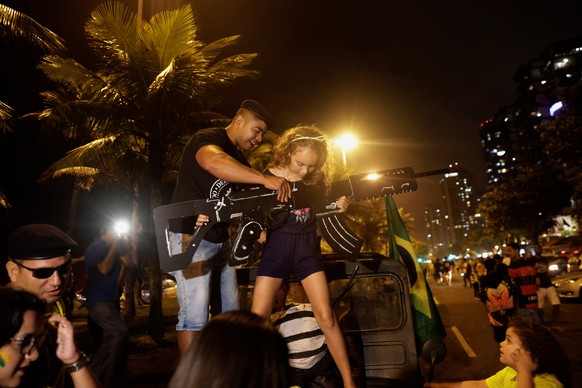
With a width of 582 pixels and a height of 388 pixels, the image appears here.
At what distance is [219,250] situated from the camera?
10.4 feet

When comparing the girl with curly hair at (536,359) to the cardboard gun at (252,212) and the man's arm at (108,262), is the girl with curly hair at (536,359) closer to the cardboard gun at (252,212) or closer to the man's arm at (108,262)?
the cardboard gun at (252,212)

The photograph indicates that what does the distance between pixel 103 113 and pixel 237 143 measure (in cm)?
900

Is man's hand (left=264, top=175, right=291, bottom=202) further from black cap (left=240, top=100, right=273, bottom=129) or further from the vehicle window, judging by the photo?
the vehicle window

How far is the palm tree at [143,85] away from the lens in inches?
415

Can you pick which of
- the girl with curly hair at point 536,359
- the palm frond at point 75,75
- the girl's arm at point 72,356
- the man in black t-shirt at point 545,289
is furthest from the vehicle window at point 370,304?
the man in black t-shirt at point 545,289

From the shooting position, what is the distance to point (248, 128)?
3373 mm

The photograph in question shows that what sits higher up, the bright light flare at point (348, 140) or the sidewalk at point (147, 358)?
the bright light flare at point (348, 140)

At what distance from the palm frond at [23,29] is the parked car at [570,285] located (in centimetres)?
1863

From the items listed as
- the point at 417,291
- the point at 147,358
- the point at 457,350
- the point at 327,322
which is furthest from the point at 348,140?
the point at 327,322

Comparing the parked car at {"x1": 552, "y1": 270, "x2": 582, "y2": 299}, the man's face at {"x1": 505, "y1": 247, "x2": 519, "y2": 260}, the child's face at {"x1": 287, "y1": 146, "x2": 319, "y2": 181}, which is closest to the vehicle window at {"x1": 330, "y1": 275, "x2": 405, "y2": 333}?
the child's face at {"x1": 287, "y1": 146, "x2": 319, "y2": 181}

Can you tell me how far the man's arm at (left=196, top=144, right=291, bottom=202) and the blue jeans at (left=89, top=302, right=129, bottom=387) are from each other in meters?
3.87

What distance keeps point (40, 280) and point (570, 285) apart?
62.1 ft

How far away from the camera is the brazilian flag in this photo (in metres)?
3.29

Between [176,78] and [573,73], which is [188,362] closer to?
[176,78]
